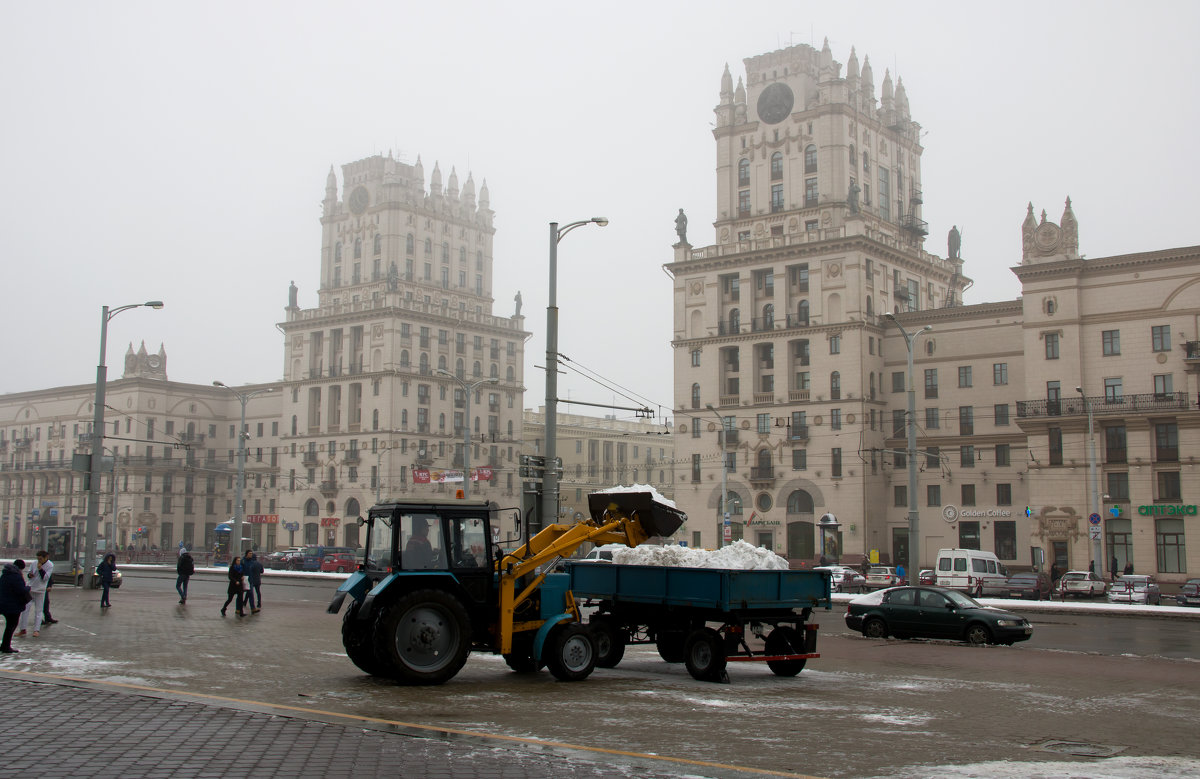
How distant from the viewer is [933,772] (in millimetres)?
10188

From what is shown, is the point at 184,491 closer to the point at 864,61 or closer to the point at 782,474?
the point at 782,474

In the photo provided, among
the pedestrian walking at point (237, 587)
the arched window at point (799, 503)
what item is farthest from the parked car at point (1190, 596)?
the pedestrian walking at point (237, 587)

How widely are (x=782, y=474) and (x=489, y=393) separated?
4050 centimetres

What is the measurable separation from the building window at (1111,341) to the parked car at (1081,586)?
18238 millimetres

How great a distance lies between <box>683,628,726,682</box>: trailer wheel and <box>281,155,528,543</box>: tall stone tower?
78.1m

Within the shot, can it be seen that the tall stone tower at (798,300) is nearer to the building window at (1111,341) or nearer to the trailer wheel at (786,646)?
the building window at (1111,341)

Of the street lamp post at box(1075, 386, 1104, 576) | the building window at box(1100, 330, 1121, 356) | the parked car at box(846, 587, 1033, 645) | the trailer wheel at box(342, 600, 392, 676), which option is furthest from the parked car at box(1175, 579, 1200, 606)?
the trailer wheel at box(342, 600, 392, 676)

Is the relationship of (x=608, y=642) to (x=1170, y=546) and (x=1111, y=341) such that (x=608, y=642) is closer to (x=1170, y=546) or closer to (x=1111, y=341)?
(x=1170, y=546)

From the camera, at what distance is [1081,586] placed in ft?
152

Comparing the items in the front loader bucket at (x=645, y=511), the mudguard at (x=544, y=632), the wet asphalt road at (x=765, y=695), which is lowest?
the wet asphalt road at (x=765, y=695)

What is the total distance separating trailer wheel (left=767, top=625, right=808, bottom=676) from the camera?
58.1 ft

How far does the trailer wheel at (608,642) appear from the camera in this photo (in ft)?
59.4

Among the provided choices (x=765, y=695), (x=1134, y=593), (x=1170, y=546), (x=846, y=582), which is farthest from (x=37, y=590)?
(x=1170, y=546)

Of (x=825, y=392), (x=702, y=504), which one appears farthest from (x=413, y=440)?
(x=825, y=392)
